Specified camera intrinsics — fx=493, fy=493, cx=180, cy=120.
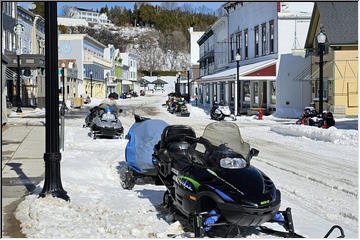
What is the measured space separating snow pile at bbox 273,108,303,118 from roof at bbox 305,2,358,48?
6010 millimetres

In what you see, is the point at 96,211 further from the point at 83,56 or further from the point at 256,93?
the point at 83,56

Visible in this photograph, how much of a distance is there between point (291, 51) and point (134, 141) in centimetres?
2439

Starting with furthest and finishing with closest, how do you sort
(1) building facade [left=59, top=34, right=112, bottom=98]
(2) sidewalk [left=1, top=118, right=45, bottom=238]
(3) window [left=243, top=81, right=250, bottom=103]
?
(1) building facade [left=59, top=34, right=112, bottom=98]
(3) window [left=243, top=81, right=250, bottom=103]
(2) sidewalk [left=1, top=118, right=45, bottom=238]

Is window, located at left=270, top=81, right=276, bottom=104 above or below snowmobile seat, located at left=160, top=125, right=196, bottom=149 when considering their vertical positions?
above

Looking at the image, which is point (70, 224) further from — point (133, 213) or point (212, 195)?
point (212, 195)

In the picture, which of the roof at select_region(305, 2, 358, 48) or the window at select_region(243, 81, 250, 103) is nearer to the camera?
the roof at select_region(305, 2, 358, 48)

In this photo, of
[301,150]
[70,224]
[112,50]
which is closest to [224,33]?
[301,150]

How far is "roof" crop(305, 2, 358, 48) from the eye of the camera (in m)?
27.2

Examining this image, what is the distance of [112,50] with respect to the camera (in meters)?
93.1

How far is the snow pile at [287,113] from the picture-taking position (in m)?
31.8

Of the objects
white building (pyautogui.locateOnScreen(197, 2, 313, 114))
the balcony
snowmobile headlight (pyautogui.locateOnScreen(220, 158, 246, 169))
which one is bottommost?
snowmobile headlight (pyautogui.locateOnScreen(220, 158, 246, 169))

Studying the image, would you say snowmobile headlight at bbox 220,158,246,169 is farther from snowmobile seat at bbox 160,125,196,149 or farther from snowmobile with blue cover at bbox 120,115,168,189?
snowmobile with blue cover at bbox 120,115,168,189

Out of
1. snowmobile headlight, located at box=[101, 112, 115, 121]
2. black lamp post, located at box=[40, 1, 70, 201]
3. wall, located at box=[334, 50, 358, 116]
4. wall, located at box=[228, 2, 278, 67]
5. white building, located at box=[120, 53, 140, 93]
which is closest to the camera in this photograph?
black lamp post, located at box=[40, 1, 70, 201]

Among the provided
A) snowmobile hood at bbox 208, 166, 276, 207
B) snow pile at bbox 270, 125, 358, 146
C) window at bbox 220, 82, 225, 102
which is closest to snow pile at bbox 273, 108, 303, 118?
snow pile at bbox 270, 125, 358, 146
